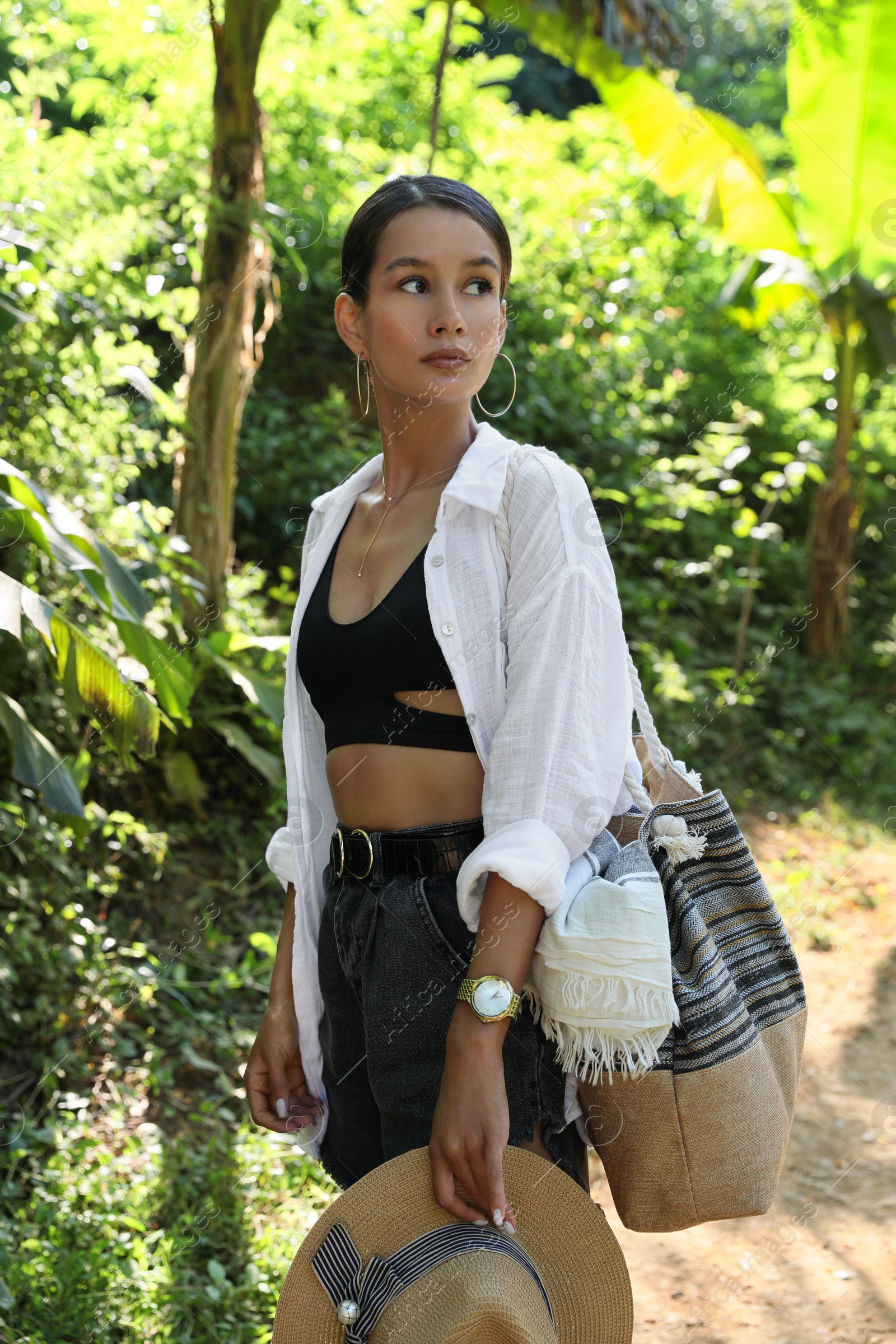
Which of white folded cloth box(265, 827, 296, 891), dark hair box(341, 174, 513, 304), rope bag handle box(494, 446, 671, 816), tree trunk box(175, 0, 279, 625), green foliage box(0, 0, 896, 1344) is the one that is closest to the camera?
rope bag handle box(494, 446, 671, 816)

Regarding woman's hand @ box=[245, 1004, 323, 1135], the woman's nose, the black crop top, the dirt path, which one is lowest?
the dirt path

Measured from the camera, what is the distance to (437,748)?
146cm

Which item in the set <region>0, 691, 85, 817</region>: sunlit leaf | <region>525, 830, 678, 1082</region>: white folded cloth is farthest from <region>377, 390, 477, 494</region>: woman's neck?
<region>0, 691, 85, 817</region>: sunlit leaf

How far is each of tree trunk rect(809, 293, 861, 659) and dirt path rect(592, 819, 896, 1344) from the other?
2.86 metres

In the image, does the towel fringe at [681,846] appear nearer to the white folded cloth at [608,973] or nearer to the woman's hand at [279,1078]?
the white folded cloth at [608,973]

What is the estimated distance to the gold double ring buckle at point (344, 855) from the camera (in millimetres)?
1510

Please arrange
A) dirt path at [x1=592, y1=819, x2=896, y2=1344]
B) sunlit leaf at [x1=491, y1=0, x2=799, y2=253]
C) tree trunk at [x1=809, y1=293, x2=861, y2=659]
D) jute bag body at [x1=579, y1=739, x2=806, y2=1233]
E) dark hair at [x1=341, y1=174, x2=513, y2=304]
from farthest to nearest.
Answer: tree trunk at [x1=809, y1=293, x2=861, y2=659] → sunlit leaf at [x1=491, y1=0, x2=799, y2=253] → dirt path at [x1=592, y1=819, x2=896, y2=1344] → dark hair at [x1=341, y1=174, x2=513, y2=304] → jute bag body at [x1=579, y1=739, x2=806, y2=1233]

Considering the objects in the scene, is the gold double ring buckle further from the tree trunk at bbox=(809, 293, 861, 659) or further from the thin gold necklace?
the tree trunk at bbox=(809, 293, 861, 659)

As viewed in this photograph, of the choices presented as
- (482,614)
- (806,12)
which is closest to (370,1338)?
(482,614)

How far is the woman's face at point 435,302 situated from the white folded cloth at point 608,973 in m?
0.72

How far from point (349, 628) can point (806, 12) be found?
5.70m

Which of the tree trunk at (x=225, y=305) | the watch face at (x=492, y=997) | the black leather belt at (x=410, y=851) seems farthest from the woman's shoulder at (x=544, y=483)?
the tree trunk at (x=225, y=305)

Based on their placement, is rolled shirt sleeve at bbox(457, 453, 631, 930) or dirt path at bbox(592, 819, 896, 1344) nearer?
rolled shirt sleeve at bbox(457, 453, 631, 930)

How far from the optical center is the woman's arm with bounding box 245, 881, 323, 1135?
1.76 m
